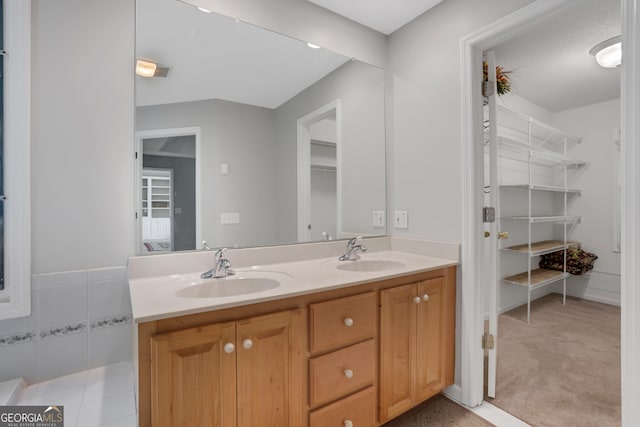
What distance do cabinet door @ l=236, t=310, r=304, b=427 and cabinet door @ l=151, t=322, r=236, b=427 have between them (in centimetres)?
4

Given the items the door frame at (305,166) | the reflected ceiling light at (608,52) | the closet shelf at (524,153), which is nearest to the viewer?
the door frame at (305,166)

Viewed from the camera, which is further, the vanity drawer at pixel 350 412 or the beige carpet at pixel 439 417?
the beige carpet at pixel 439 417

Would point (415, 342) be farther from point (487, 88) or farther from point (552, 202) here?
point (552, 202)

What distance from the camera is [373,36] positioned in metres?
2.05

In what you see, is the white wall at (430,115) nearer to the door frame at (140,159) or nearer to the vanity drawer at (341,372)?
the vanity drawer at (341,372)

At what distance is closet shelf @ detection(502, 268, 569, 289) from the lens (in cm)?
291

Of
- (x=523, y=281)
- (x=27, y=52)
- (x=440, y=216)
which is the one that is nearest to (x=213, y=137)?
(x=27, y=52)

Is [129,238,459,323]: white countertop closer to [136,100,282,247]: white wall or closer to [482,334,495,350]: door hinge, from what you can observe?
[136,100,282,247]: white wall

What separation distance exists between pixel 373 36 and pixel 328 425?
2.31 m

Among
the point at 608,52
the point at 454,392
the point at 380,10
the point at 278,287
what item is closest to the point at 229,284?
the point at 278,287

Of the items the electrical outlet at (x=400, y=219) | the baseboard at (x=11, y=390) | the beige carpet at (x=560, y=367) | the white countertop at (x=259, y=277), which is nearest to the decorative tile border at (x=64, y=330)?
the baseboard at (x=11, y=390)

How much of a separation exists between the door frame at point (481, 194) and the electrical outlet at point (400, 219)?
1.36ft

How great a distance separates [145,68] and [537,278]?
3802mm

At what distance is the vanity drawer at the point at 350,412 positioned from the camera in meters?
1.17
